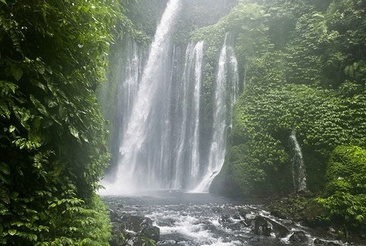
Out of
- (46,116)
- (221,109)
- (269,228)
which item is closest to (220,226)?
(269,228)

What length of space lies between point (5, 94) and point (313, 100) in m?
13.0

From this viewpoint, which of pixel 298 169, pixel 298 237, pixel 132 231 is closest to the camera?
pixel 132 231

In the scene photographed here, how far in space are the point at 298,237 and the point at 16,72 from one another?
756cm

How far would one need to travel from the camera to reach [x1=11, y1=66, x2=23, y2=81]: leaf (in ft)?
8.22

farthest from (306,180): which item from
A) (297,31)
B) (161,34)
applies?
(161,34)

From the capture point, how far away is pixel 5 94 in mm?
2482

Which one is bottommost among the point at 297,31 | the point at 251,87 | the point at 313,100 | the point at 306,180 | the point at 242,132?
the point at 306,180

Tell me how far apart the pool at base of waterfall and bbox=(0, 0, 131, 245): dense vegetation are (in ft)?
14.4

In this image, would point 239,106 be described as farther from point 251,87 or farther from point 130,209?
point 130,209

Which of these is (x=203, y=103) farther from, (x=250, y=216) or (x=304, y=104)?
(x=250, y=216)

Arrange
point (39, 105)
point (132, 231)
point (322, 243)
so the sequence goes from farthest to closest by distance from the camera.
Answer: point (322, 243) → point (132, 231) → point (39, 105)

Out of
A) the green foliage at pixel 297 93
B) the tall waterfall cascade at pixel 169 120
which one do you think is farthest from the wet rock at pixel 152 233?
the tall waterfall cascade at pixel 169 120

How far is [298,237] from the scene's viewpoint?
7.47 m

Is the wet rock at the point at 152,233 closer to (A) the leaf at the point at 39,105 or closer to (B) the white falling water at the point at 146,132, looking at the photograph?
(A) the leaf at the point at 39,105
